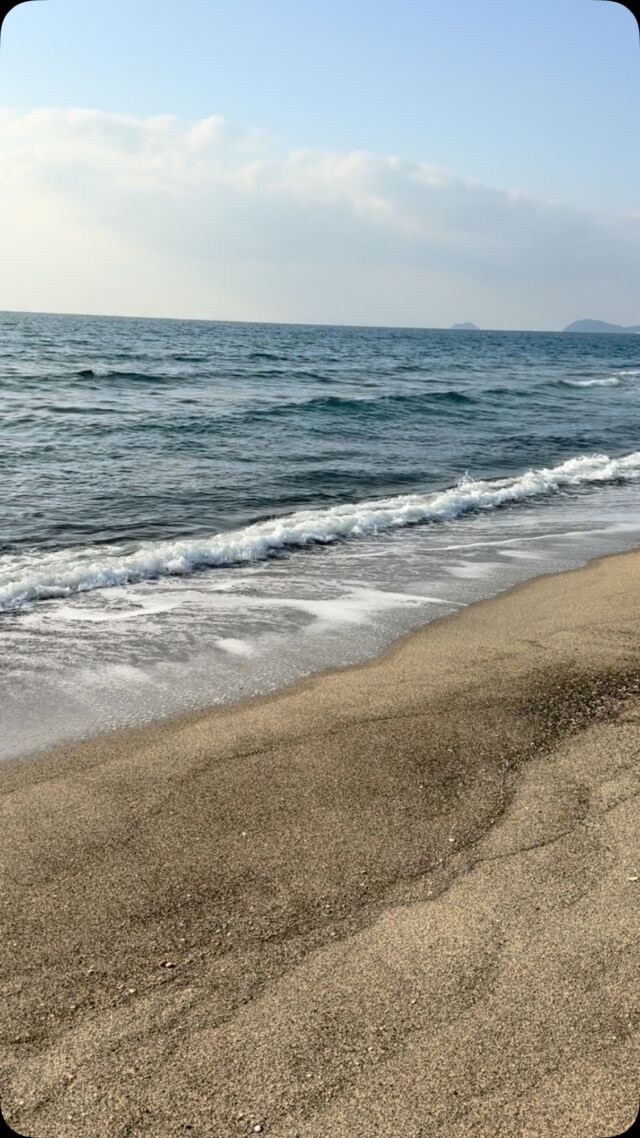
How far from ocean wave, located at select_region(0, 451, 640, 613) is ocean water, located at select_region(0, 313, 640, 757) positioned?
Answer: 3 centimetres

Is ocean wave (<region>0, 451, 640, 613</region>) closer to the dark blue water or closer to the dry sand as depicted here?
the dark blue water

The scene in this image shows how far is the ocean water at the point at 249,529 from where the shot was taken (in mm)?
5844

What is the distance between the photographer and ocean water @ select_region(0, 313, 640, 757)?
584 centimetres

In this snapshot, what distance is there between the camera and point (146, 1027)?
260 cm

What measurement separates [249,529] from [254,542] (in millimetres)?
851

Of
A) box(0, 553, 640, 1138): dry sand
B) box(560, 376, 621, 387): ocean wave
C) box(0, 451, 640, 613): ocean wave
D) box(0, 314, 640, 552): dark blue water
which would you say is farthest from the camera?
box(560, 376, 621, 387): ocean wave

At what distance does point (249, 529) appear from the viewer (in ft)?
33.2

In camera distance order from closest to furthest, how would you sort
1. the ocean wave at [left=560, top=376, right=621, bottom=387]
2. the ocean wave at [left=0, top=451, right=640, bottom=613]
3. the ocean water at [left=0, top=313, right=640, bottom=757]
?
1. the ocean water at [left=0, top=313, right=640, bottom=757]
2. the ocean wave at [left=0, top=451, right=640, bottom=613]
3. the ocean wave at [left=560, top=376, right=621, bottom=387]

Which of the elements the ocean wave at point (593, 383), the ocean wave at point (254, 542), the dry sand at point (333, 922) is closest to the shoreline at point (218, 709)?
the dry sand at point (333, 922)

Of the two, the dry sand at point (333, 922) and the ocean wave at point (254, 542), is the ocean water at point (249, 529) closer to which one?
the ocean wave at point (254, 542)

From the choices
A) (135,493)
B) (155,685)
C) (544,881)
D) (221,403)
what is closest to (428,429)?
(221,403)

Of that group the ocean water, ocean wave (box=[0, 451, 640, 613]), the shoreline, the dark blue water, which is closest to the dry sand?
the shoreline

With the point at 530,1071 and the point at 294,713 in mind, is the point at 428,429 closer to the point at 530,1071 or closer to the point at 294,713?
the point at 294,713

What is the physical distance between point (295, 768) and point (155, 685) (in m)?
1.59
